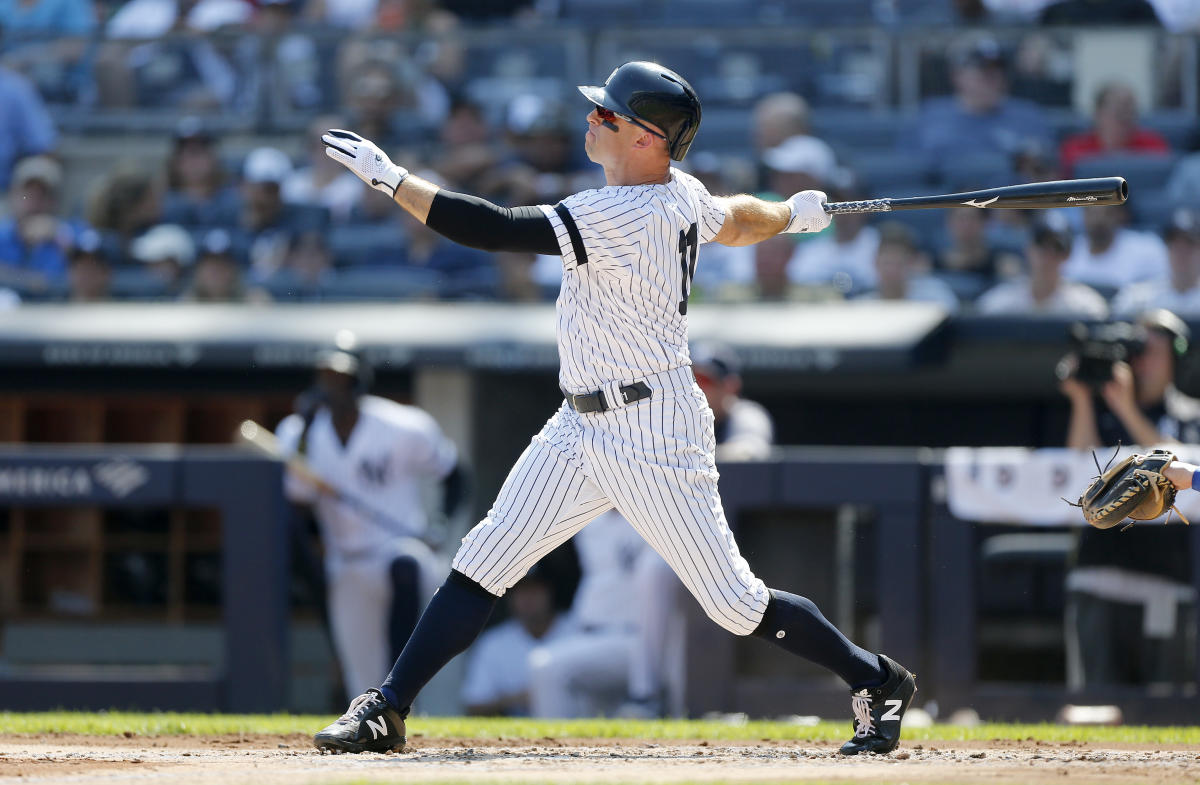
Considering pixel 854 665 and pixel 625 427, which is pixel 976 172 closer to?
pixel 854 665

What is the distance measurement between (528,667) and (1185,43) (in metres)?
5.03

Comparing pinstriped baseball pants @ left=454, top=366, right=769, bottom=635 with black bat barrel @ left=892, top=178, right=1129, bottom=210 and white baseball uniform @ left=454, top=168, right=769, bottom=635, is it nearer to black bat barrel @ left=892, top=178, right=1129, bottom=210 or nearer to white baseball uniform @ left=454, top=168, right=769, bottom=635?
white baseball uniform @ left=454, top=168, right=769, bottom=635

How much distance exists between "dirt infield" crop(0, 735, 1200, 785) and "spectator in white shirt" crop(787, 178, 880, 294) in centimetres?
410

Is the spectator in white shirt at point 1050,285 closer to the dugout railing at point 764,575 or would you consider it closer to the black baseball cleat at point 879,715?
the dugout railing at point 764,575

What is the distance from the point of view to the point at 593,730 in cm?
514

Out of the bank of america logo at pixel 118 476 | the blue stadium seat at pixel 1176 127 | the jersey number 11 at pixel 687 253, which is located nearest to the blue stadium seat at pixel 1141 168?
the blue stadium seat at pixel 1176 127

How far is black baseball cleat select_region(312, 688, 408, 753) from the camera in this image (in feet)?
12.7

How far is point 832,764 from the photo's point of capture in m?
3.89

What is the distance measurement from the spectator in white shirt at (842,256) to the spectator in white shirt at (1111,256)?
95cm

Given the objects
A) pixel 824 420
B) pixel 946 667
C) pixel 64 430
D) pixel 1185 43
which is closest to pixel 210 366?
pixel 64 430

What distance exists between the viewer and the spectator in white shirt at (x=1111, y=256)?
27.1ft

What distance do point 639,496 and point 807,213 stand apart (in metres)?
0.85

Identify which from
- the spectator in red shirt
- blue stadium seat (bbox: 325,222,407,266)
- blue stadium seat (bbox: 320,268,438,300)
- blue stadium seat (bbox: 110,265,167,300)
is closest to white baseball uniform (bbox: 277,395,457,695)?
blue stadium seat (bbox: 320,268,438,300)

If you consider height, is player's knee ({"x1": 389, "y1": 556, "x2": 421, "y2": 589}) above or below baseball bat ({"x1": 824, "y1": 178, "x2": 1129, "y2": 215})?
below
